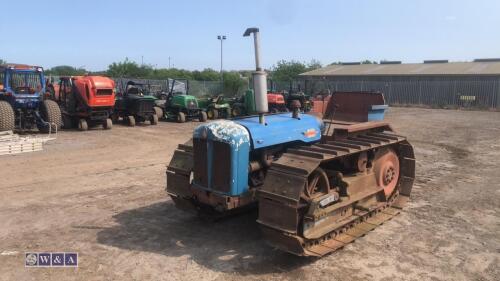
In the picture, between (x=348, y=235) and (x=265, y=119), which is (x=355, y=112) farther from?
(x=348, y=235)

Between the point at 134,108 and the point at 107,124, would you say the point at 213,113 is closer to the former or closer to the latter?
the point at 134,108

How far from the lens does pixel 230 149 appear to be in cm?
498

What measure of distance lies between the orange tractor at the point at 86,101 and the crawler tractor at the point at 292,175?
35.8 feet

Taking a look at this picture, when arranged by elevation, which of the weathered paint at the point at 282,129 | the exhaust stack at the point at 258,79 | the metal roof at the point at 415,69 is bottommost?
the weathered paint at the point at 282,129

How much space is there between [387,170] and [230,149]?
2.74m

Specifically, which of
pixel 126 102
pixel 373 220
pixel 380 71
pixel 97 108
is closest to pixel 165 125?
pixel 126 102

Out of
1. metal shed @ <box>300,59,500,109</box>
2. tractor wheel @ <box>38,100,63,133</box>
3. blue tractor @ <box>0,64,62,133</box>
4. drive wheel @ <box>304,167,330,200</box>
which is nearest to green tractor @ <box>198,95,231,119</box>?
metal shed @ <box>300,59,500,109</box>

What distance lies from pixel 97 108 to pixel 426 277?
44.6 feet

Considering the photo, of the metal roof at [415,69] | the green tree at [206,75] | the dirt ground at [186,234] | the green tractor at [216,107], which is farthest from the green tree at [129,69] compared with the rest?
the dirt ground at [186,234]

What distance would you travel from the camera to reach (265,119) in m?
5.83

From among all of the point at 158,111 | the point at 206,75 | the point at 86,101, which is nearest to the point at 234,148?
the point at 86,101

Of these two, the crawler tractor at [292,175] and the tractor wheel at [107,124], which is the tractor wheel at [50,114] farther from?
the crawler tractor at [292,175]

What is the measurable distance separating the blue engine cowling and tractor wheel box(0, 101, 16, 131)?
10012mm

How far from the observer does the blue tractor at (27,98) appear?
14.3 meters
